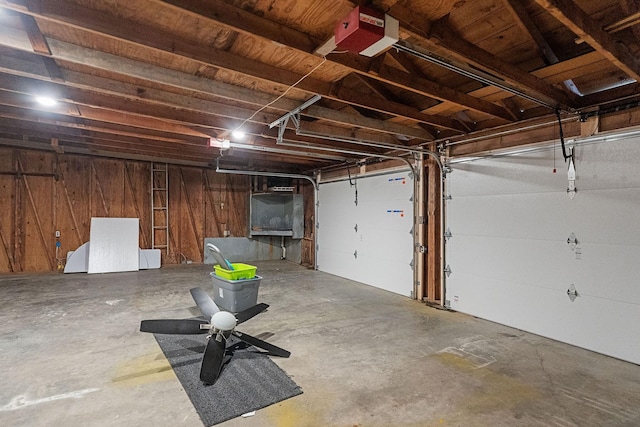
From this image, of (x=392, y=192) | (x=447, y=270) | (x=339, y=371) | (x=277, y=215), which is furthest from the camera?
(x=277, y=215)

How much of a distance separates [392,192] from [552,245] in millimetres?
2506

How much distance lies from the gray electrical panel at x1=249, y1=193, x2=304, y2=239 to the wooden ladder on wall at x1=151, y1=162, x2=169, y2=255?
197cm

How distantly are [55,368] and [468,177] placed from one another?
470 cm

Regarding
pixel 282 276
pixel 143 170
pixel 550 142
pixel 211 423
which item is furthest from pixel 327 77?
pixel 143 170

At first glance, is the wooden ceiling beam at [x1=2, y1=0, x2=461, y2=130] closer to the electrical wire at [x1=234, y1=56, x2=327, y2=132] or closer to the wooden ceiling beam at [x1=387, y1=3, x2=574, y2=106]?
the electrical wire at [x1=234, y1=56, x2=327, y2=132]

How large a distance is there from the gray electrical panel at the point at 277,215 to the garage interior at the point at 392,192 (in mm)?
2356

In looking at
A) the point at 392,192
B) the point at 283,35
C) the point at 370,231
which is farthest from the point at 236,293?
the point at 392,192

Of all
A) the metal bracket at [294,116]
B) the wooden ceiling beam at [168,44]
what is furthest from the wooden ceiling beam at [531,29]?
the metal bracket at [294,116]

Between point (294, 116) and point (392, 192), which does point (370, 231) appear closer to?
point (392, 192)

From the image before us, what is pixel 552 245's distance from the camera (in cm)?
339

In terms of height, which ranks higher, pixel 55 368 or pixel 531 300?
pixel 531 300

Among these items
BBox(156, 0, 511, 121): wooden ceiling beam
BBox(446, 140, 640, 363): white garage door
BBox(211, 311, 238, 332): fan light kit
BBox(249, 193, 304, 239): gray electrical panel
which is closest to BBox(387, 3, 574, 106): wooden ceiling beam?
BBox(156, 0, 511, 121): wooden ceiling beam

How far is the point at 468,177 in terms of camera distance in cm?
423

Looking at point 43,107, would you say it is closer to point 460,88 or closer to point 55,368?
point 55,368
